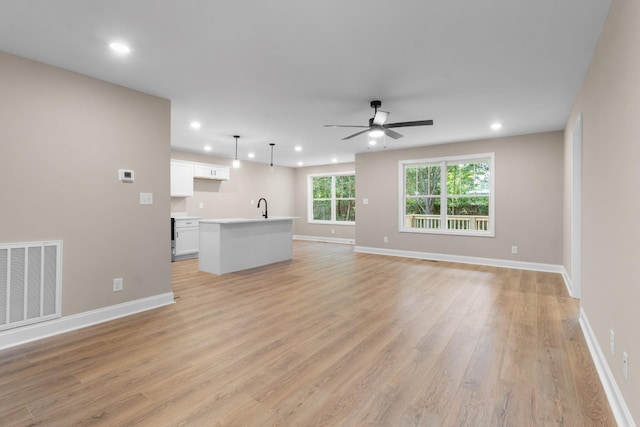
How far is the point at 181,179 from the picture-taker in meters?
6.98

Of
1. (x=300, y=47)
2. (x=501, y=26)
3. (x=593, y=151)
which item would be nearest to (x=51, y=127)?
(x=300, y=47)

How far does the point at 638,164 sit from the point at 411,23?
63.5 inches

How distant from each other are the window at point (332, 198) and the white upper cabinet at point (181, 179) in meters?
4.12

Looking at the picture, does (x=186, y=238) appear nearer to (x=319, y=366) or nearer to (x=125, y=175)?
(x=125, y=175)

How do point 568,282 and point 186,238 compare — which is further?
point 186,238

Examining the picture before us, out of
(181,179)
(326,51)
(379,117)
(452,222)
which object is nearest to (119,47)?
(326,51)

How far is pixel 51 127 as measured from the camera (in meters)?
2.87

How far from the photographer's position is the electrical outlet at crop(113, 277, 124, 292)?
130 inches

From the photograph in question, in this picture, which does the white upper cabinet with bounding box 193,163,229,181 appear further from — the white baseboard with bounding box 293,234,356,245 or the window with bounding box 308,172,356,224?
the white baseboard with bounding box 293,234,356,245

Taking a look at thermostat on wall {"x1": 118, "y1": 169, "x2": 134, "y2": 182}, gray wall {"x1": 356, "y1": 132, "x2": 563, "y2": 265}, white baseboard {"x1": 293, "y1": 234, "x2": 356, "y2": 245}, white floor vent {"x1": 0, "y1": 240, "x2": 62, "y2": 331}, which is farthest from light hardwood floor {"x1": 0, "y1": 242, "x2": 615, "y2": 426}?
white baseboard {"x1": 293, "y1": 234, "x2": 356, "y2": 245}

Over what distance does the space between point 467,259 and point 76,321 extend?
6265 mm

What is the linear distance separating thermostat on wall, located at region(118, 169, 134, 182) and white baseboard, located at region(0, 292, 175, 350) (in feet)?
4.38

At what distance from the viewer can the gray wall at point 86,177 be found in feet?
8.83

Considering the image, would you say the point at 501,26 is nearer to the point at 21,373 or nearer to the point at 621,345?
the point at 621,345
